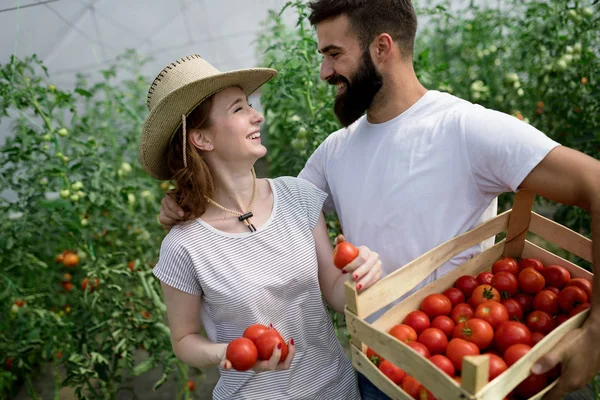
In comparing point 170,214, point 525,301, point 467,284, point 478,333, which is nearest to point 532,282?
point 525,301

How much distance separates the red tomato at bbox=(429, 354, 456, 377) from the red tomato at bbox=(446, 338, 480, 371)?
0.02 meters

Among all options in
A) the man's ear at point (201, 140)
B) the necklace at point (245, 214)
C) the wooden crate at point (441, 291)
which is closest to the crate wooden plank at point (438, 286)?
the wooden crate at point (441, 291)

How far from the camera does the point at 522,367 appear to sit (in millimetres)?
917

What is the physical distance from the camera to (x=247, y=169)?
1522 millimetres

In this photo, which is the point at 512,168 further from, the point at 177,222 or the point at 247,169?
the point at 177,222

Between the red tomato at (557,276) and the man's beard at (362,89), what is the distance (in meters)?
0.78

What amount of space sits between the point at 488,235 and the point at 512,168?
0.22m

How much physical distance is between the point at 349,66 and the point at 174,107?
626mm

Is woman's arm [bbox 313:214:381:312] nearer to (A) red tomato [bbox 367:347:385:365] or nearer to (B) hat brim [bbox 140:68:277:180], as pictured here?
(A) red tomato [bbox 367:347:385:365]

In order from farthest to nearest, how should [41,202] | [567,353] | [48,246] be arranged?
[48,246], [41,202], [567,353]

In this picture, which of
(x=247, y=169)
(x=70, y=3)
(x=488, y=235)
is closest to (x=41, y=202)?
(x=247, y=169)

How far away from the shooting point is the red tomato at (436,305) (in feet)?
3.95

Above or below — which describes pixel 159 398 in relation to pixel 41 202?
below

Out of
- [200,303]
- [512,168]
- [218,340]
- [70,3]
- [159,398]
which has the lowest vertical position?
[159,398]
